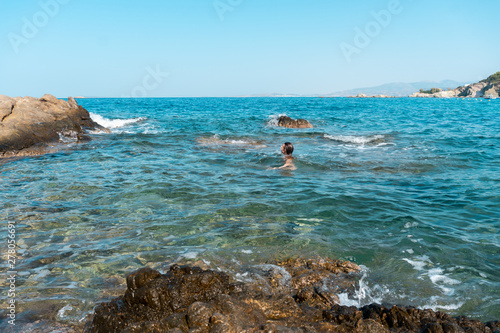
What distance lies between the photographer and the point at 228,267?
16.3 feet

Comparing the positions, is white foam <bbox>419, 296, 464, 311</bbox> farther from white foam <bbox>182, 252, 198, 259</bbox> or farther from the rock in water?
the rock in water

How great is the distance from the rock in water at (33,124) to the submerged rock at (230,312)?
45.6 ft

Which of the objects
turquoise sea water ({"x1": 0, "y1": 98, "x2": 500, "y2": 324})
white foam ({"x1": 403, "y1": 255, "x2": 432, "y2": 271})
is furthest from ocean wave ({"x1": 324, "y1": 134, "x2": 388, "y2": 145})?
white foam ({"x1": 403, "y1": 255, "x2": 432, "y2": 271})

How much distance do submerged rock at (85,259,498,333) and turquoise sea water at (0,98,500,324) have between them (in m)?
0.79

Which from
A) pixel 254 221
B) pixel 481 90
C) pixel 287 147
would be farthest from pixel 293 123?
pixel 481 90

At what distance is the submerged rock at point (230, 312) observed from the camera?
117 inches

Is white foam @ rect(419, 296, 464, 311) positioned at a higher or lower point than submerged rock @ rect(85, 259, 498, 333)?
lower

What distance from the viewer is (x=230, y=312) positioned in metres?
3.08

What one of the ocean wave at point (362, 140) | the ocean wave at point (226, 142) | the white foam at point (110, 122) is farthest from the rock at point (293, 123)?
the white foam at point (110, 122)

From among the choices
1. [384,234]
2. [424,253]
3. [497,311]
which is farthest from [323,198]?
[497,311]

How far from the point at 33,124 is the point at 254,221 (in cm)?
1492

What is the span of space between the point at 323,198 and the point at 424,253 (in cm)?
304

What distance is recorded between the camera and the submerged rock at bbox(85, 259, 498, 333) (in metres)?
2.97

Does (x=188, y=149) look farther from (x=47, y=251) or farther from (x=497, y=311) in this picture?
(x=497, y=311)
